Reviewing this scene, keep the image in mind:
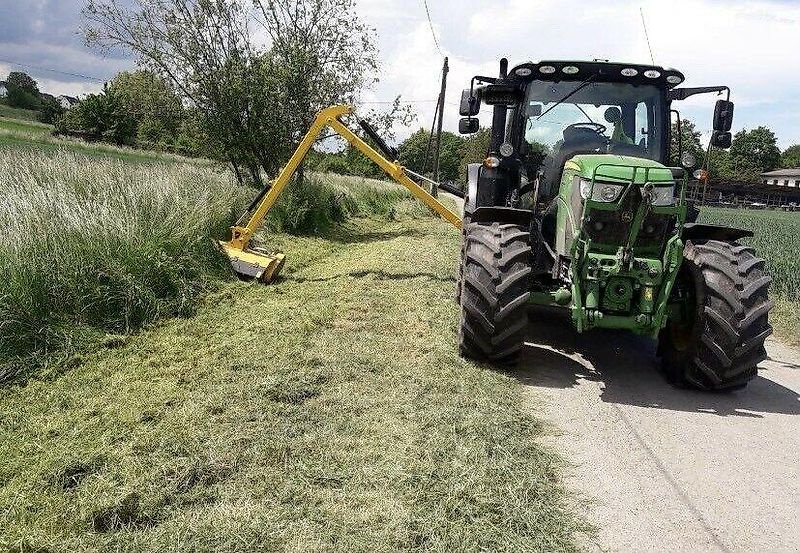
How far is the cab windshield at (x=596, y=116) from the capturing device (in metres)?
5.88

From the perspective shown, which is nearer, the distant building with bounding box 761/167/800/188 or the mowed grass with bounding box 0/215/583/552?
the mowed grass with bounding box 0/215/583/552

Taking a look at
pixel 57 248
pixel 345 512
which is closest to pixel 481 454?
pixel 345 512

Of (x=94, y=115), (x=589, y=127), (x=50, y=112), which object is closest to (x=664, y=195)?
(x=589, y=127)

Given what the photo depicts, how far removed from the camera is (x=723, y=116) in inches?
237

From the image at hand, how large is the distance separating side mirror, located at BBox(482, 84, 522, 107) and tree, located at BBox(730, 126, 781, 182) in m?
70.2

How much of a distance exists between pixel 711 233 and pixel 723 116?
129 centimetres

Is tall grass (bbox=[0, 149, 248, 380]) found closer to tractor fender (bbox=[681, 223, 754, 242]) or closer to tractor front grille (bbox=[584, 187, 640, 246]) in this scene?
tractor front grille (bbox=[584, 187, 640, 246])

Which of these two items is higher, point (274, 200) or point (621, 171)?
point (621, 171)

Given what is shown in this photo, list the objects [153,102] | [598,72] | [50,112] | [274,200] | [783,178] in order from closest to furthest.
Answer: [598,72] < [274,200] < [153,102] < [50,112] < [783,178]

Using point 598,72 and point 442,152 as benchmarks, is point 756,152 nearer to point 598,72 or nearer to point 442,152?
point 442,152

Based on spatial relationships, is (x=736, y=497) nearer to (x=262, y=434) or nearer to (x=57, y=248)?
(x=262, y=434)

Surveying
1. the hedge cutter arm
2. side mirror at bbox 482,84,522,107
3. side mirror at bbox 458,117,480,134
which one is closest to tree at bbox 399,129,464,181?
the hedge cutter arm

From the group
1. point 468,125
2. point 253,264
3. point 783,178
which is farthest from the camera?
point 783,178

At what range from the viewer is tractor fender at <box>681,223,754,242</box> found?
5494 millimetres
